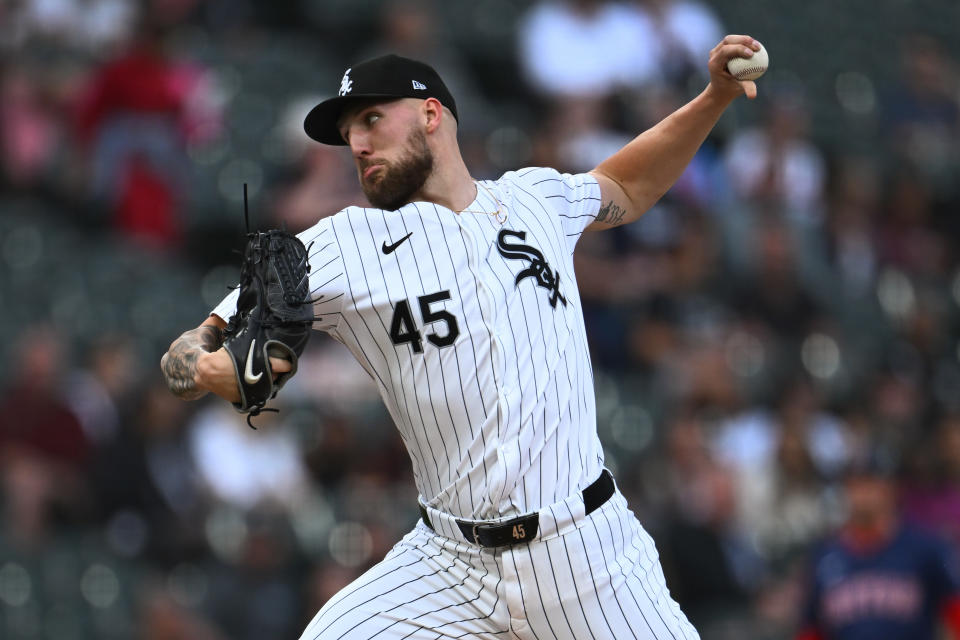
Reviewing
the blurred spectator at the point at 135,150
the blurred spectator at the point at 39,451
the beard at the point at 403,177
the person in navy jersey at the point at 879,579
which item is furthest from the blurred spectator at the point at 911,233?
the beard at the point at 403,177

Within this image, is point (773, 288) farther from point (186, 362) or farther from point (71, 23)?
point (186, 362)

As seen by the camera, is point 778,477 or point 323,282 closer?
point 323,282

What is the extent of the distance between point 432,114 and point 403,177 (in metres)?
0.24

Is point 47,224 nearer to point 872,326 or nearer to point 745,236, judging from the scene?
point 745,236

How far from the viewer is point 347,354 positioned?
8.77 meters

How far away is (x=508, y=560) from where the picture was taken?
3881mm

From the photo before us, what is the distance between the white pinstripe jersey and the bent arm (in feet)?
0.38

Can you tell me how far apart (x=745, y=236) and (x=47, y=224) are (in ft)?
15.3

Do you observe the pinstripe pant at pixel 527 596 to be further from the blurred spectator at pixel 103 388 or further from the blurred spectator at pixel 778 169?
the blurred spectator at pixel 778 169

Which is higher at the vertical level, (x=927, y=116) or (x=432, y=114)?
(x=927, y=116)

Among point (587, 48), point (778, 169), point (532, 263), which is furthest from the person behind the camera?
point (587, 48)

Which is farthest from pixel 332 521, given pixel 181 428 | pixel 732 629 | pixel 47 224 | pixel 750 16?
pixel 750 16

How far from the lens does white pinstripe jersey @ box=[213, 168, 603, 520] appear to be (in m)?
3.91

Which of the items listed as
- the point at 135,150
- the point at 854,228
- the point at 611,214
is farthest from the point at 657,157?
the point at 854,228
